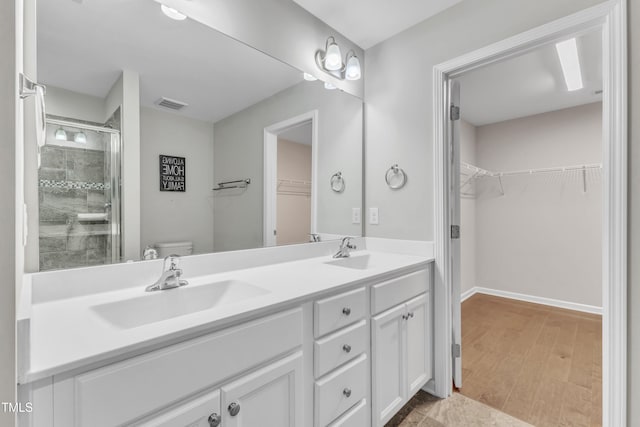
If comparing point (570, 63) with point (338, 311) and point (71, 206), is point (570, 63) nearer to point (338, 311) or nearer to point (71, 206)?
point (338, 311)

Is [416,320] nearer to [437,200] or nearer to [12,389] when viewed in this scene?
[437,200]

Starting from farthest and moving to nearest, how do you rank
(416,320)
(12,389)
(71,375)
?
(416,320)
(71,375)
(12,389)

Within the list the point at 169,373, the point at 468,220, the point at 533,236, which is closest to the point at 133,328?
the point at 169,373

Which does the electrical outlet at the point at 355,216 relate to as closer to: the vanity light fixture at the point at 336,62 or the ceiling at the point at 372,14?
the vanity light fixture at the point at 336,62

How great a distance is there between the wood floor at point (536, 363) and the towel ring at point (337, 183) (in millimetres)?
1530

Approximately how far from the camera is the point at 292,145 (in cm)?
183

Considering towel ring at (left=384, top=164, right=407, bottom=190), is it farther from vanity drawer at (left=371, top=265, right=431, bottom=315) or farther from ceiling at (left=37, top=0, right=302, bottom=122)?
ceiling at (left=37, top=0, right=302, bottom=122)

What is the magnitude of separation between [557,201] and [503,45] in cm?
277

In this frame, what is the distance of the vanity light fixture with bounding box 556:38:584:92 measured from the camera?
2096 mm

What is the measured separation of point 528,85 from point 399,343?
2776mm

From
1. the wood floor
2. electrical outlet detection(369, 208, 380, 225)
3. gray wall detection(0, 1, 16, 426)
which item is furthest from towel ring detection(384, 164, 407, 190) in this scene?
gray wall detection(0, 1, 16, 426)

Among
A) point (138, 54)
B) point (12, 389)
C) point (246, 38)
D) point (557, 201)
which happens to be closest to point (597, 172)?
point (557, 201)

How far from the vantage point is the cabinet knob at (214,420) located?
2.60 ft

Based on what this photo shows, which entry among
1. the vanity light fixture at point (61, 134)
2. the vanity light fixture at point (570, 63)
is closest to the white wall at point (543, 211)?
the vanity light fixture at point (570, 63)
